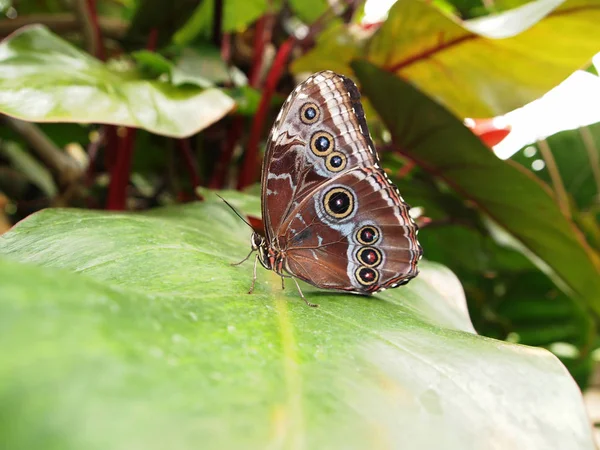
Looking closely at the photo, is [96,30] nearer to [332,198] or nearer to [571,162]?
[332,198]

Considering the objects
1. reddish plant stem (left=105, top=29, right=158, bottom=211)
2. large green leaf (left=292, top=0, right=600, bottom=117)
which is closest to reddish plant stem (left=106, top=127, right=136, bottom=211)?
reddish plant stem (left=105, top=29, right=158, bottom=211)

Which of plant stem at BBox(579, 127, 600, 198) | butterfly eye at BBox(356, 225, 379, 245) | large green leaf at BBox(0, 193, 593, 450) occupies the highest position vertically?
plant stem at BBox(579, 127, 600, 198)

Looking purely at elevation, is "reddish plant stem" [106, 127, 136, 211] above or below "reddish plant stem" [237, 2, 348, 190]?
below

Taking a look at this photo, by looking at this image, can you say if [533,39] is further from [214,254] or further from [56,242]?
[56,242]

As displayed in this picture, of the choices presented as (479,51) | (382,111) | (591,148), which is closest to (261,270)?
(382,111)

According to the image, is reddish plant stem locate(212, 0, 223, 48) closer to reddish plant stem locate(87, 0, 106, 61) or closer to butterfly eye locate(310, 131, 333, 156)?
reddish plant stem locate(87, 0, 106, 61)

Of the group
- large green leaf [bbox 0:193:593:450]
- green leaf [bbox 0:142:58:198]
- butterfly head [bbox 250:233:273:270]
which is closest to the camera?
large green leaf [bbox 0:193:593:450]
